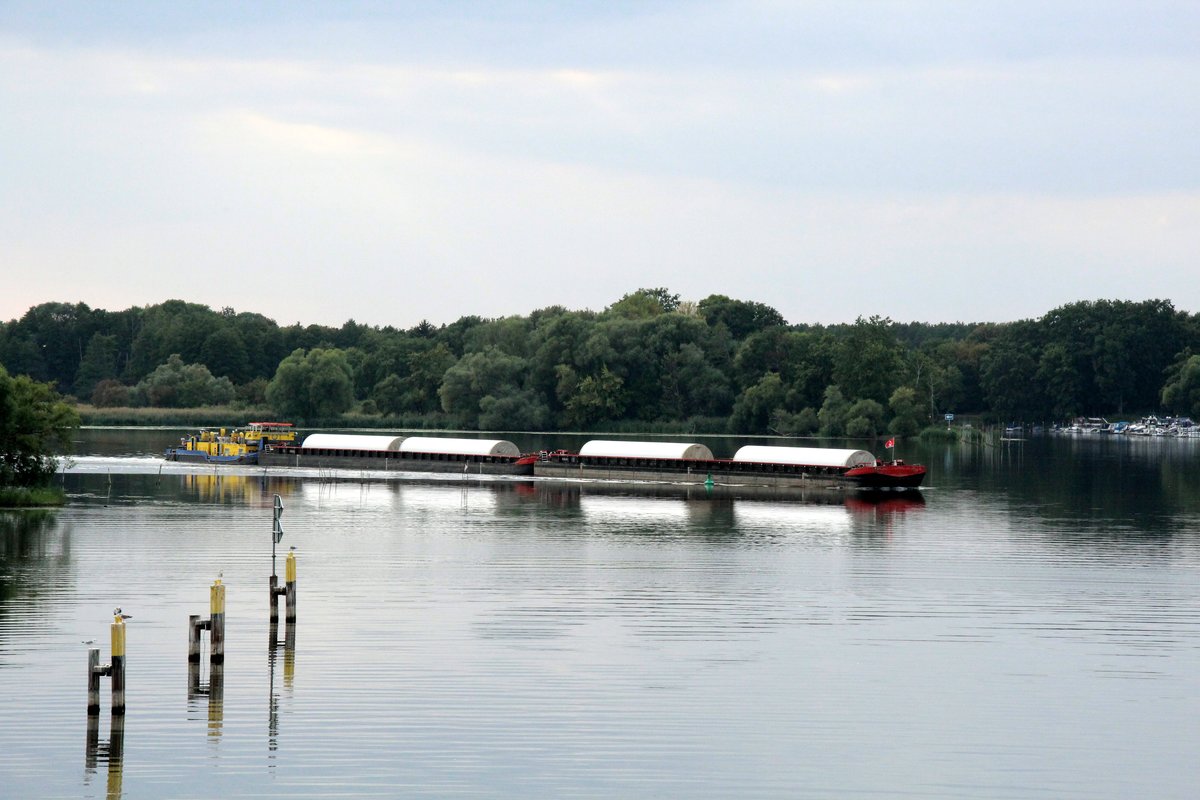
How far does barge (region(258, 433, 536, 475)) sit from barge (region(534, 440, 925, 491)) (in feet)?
11.0

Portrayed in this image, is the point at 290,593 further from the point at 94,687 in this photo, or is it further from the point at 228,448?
the point at 228,448

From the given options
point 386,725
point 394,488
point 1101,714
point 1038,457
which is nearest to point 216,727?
point 386,725

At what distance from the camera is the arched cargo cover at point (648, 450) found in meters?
107

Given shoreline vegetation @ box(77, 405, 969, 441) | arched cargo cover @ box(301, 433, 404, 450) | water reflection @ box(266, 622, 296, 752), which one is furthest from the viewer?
shoreline vegetation @ box(77, 405, 969, 441)

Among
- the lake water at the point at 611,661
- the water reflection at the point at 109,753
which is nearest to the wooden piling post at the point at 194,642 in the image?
the lake water at the point at 611,661

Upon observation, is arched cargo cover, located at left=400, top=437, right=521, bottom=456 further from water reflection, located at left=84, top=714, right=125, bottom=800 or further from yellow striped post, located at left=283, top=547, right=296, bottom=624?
water reflection, located at left=84, top=714, right=125, bottom=800

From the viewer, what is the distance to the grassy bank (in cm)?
7244

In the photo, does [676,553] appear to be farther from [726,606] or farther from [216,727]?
[216,727]

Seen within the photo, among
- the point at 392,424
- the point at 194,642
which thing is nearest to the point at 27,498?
the point at 194,642

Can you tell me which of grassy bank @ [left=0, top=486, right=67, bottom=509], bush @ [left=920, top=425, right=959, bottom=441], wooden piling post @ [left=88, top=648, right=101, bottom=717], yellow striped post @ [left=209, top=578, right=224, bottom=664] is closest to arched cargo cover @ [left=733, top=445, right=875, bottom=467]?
grassy bank @ [left=0, top=486, right=67, bottom=509]

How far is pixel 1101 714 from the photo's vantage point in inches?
1244

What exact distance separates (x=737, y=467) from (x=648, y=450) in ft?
26.7

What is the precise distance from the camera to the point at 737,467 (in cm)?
10381

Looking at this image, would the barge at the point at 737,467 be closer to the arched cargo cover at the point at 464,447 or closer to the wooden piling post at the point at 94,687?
the arched cargo cover at the point at 464,447
